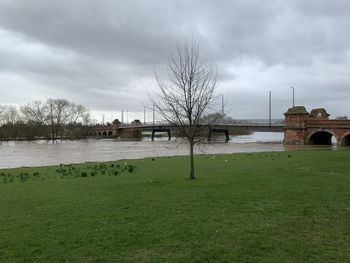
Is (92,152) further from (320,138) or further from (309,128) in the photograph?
(320,138)

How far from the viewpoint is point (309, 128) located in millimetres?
72125

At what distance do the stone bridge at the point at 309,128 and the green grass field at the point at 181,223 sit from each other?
2399 inches

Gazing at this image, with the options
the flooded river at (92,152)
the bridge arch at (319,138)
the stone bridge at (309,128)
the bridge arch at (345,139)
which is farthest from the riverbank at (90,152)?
the bridge arch at (345,139)

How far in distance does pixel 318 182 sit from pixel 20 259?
9699mm

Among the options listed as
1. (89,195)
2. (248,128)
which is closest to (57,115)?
(248,128)

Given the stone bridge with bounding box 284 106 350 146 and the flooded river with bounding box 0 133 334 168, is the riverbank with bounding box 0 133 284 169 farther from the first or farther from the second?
the stone bridge with bounding box 284 106 350 146

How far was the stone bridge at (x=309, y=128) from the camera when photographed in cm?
6812

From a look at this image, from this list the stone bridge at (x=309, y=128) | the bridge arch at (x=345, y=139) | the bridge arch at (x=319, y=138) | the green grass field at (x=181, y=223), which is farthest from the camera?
the bridge arch at (x=319, y=138)

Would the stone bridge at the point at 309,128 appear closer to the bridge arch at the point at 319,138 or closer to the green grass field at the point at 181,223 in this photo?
the bridge arch at the point at 319,138

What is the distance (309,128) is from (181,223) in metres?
69.5

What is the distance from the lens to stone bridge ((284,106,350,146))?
6812 centimetres

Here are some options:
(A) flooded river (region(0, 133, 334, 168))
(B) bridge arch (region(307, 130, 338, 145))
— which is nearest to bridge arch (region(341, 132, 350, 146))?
(B) bridge arch (region(307, 130, 338, 145))

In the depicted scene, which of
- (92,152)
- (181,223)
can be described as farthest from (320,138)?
(181,223)

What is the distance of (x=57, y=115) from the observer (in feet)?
431
